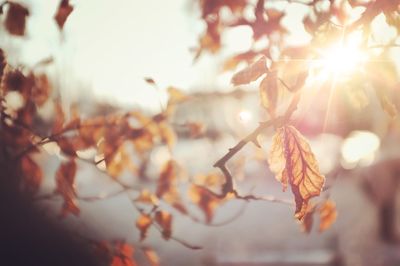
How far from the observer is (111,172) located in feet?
6.71

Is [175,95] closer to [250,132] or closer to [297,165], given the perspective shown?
[250,132]

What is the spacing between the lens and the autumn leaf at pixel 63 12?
4.20ft

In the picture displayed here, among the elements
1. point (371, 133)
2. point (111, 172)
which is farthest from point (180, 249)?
point (371, 133)

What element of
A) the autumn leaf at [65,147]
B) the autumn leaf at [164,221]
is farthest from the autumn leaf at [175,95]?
the autumn leaf at [65,147]

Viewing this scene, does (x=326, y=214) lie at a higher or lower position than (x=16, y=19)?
lower

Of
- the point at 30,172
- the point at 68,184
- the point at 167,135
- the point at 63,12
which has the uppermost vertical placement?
the point at 167,135

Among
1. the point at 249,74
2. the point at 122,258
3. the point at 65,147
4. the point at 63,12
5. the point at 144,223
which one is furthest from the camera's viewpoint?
the point at 144,223

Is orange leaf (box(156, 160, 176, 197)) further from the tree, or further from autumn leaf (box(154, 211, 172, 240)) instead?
autumn leaf (box(154, 211, 172, 240))

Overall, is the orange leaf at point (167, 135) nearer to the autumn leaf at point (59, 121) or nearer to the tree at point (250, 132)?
the tree at point (250, 132)

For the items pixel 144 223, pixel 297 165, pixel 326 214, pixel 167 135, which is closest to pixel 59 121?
pixel 144 223

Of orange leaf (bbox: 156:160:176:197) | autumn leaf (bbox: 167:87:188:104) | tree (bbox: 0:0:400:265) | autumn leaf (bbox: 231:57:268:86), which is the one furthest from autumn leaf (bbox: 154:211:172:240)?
autumn leaf (bbox: 231:57:268:86)

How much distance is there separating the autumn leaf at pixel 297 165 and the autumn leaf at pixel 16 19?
2.61 ft

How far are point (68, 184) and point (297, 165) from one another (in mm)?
716

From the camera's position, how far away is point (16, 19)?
135cm
